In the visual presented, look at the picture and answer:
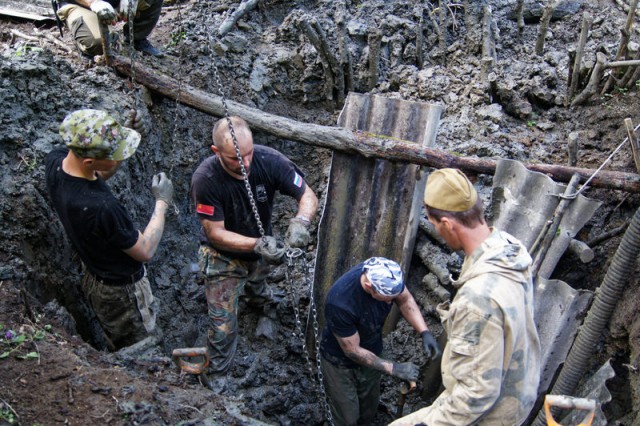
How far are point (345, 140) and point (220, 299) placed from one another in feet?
6.05

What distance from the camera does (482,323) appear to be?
240 cm

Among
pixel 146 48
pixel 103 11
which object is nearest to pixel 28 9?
pixel 146 48

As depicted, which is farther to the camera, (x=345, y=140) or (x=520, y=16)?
(x=520, y=16)

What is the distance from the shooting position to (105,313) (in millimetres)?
3779

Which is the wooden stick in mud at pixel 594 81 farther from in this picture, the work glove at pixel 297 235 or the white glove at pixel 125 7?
the white glove at pixel 125 7

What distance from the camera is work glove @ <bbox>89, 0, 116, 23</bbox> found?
16.3ft

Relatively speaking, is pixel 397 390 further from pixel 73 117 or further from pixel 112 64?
pixel 112 64

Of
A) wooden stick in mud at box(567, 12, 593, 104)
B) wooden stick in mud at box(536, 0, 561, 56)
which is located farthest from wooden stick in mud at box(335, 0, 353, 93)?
wooden stick in mud at box(567, 12, 593, 104)

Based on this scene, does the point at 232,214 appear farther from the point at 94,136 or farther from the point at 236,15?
the point at 236,15

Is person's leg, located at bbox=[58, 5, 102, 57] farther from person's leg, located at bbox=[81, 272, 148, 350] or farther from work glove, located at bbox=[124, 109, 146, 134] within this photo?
person's leg, located at bbox=[81, 272, 148, 350]

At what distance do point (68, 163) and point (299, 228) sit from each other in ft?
5.24

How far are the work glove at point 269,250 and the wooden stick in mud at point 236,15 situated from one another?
12.5ft

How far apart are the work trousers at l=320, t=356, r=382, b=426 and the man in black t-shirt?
34.5 inches

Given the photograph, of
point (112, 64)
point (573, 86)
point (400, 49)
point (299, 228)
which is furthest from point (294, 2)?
point (299, 228)
